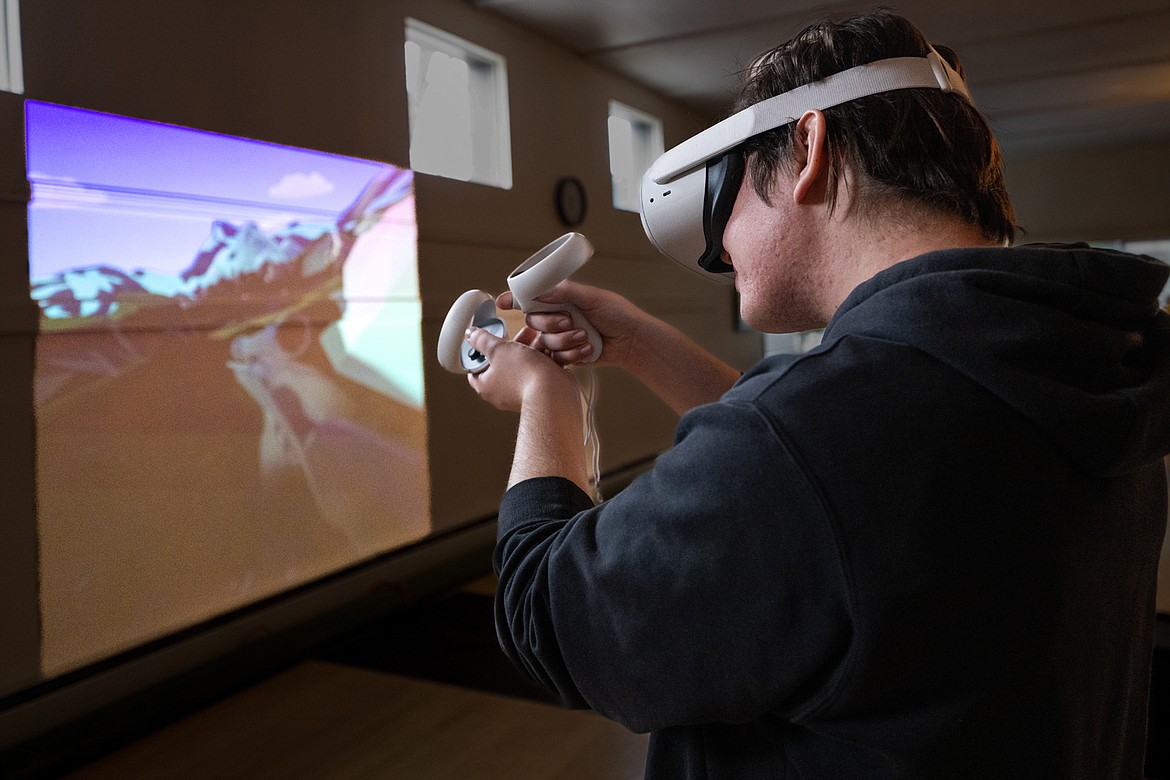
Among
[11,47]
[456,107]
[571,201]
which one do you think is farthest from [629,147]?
[11,47]

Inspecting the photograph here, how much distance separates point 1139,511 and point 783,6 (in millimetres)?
4331

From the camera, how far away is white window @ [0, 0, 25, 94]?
7.61 ft

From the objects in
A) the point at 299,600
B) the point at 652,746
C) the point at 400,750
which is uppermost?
the point at 652,746

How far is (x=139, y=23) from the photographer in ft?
8.68

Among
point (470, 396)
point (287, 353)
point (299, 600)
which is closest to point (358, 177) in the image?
point (287, 353)

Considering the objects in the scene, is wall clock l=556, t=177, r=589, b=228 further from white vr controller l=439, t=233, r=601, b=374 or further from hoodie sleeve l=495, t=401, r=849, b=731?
hoodie sleeve l=495, t=401, r=849, b=731

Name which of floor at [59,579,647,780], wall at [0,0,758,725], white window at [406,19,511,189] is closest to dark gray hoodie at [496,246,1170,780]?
floor at [59,579,647,780]

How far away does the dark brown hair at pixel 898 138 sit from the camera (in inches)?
30.9

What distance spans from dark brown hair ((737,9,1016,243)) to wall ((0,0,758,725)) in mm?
2295

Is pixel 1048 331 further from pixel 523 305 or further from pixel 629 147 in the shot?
pixel 629 147

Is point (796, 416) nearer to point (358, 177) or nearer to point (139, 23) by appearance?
point (139, 23)

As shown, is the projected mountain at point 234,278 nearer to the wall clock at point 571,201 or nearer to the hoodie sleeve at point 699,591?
the wall clock at point 571,201

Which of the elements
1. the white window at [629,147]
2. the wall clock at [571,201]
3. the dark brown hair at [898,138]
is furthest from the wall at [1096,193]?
the dark brown hair at [898,138]

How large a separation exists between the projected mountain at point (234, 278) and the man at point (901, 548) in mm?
2272
